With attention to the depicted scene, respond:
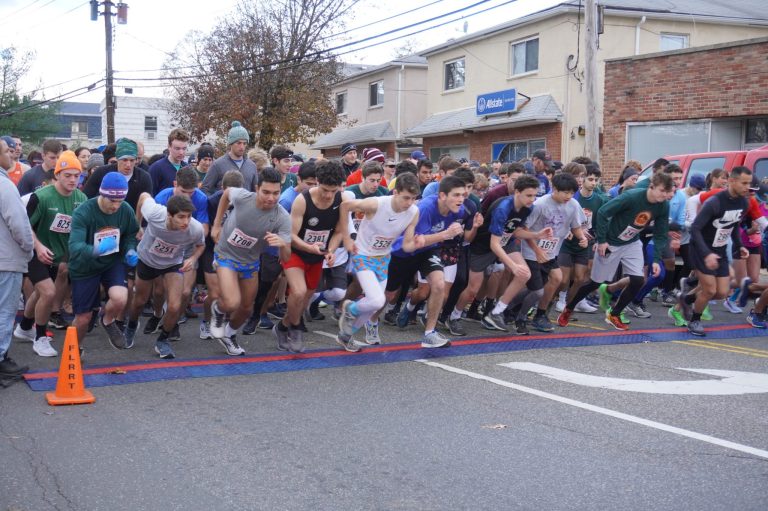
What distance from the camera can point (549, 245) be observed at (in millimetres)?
9133

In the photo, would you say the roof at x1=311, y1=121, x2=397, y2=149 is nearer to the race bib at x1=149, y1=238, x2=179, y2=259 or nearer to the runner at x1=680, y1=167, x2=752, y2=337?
the runner at x1=680, y1=167, x2=752, y2=337

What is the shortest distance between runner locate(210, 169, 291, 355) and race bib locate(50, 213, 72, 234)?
1469 millimetres

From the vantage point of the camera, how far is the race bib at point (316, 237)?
7617 mm

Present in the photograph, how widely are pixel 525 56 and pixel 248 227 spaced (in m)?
20.6

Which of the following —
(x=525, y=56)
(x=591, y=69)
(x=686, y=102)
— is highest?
(x=525, y=56)

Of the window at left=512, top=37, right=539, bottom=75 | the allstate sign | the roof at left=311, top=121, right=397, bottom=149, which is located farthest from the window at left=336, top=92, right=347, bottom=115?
the window at left=512, top=37, right=539, bottom=75

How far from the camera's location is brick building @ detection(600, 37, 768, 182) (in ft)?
61.9

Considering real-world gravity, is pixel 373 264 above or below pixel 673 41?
below

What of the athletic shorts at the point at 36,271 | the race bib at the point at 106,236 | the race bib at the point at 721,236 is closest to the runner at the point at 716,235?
the race bib at the point at 721,236

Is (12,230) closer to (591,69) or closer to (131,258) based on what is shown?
(131,258)

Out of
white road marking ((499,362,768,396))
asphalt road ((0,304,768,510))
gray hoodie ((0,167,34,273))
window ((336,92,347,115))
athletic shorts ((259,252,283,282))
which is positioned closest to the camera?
asphalt road ((0,304,768,510))

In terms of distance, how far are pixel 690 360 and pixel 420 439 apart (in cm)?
405

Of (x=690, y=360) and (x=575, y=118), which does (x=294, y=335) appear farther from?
(x=575, y=118)

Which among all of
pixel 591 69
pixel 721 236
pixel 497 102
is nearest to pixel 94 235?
pixel 721 236
